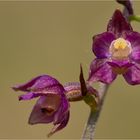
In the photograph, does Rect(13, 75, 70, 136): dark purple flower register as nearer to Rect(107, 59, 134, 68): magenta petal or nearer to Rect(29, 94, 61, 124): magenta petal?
Rect(29, 94, 61, 124): magenta petal

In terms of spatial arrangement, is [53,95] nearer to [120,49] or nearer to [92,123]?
[92,123]

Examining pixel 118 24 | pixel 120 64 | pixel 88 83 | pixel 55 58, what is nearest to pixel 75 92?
pixel 88 83

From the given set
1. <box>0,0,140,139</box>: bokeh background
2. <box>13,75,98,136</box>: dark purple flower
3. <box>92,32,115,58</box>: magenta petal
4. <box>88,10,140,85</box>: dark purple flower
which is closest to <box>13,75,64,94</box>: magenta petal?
<box>13,75,98,136</box>: dark purple flower

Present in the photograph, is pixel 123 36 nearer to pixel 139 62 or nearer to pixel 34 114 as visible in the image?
pixel 139 62

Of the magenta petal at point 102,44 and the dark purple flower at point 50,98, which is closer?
the dark purple flower at point 50,98

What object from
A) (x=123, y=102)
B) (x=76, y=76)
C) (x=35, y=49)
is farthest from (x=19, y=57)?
(x=123, y=102)

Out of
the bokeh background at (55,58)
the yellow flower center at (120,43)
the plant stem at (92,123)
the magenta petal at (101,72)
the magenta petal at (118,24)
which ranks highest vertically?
the magenta petal at (118,24)

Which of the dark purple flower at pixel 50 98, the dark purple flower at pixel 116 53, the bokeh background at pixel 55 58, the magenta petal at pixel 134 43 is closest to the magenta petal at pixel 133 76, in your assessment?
the dark purple flower at pixel 116 53

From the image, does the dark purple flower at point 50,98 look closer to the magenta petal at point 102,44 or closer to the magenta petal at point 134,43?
the magenta petal at point 102,44
